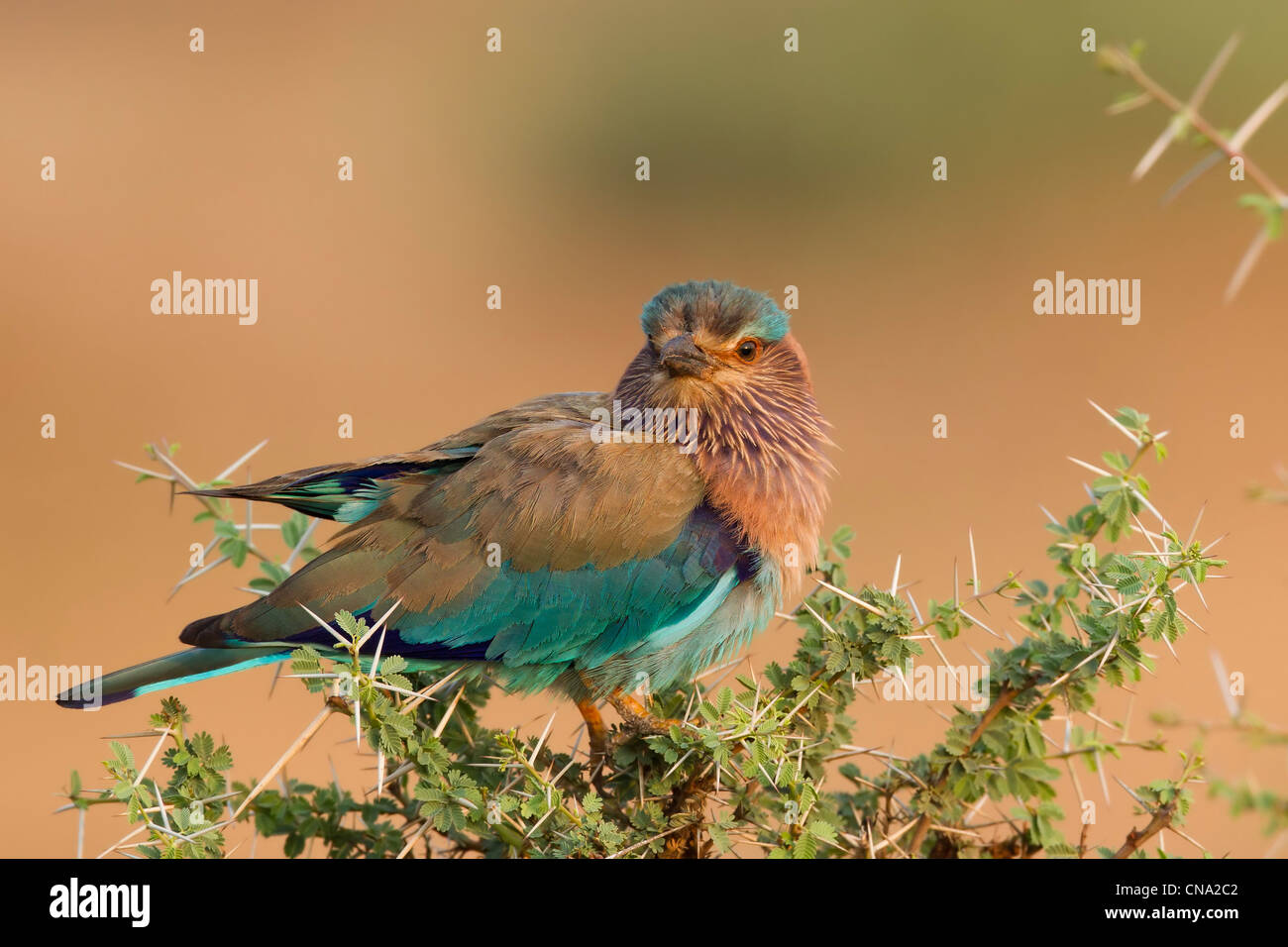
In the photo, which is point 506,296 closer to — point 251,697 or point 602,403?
point 251,697

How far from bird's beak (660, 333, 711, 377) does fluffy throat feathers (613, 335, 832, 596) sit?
0.05m

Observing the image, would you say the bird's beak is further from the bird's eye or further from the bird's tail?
the bird's tail

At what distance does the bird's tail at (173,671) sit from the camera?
121 inches

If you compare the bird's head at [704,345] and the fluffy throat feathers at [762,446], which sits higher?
the bird's head at [704,345]

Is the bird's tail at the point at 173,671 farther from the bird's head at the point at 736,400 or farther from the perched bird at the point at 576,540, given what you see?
the bird's head at the point at 736,400

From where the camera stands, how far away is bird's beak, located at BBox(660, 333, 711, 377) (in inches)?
144

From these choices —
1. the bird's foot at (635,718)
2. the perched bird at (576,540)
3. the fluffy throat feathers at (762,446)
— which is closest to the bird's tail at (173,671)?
the perched bird at (576,540)

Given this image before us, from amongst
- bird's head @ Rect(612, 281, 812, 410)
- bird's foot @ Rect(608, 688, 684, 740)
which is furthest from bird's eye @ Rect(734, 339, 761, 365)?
bird's foot @ Rect(608, 688, 684, 740)

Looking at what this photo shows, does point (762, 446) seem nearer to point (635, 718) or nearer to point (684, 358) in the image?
point (684, 358)

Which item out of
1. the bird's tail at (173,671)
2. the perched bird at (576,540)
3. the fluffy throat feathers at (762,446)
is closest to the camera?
the bird's tail at (173,671)

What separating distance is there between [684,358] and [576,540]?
2.13 ft

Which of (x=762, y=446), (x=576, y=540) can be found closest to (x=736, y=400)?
(x=762, y=446)

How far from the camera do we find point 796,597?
3.73 metres
